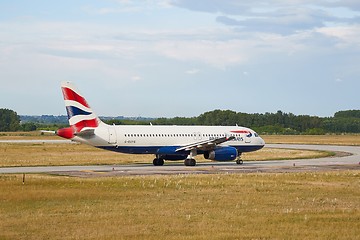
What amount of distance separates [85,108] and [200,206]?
88.9ft

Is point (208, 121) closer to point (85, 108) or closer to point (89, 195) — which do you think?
point (85, 108)

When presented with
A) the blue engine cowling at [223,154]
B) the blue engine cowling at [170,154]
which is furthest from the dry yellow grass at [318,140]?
the blue engine cowling at [170,154]

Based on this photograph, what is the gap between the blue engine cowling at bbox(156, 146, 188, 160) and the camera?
185ft

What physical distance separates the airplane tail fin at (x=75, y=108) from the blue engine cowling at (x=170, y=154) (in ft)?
22.5

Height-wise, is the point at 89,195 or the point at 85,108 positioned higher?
the point at 85,108

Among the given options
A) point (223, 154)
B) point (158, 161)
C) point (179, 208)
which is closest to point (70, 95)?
point (158, 161)

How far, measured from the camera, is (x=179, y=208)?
86.9 feet

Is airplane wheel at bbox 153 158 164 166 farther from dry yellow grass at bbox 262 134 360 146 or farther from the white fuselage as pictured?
dry yellow grass at bbox 262 134 360 146

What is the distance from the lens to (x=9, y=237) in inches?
787

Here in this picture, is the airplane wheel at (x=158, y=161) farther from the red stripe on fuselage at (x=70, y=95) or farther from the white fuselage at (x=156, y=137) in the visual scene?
the red stripe on fuselage at (x=70, y=95)

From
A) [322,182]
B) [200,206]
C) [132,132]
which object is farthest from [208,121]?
[200,206]

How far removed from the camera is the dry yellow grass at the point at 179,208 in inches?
822

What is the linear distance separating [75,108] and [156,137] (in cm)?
749

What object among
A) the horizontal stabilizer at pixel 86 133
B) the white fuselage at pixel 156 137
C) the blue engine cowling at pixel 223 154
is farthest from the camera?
the blue engine cowling at pixel 223 154
